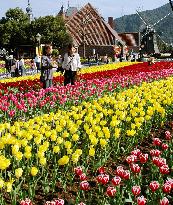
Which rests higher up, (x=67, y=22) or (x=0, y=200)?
(x=67, y=22)

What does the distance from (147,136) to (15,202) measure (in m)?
4.18

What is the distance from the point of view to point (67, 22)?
270ft

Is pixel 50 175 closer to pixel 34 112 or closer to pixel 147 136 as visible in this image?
pixel 147 136

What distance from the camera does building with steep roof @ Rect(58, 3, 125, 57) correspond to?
3221 inches

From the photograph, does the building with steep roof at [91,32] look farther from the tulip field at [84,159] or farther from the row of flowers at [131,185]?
the row of flowers at [131,185]

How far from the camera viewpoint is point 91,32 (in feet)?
270

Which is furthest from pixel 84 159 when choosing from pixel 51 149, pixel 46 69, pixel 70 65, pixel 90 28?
pixel 90 28

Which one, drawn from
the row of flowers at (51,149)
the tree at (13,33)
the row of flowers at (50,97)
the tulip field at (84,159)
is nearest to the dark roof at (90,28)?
the tree at (13,33)

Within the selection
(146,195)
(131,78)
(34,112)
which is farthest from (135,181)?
(131,78)

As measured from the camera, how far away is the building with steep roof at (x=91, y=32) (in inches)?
3221

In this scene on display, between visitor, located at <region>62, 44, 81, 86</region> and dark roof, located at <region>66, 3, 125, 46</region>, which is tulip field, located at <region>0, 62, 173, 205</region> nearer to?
visitor, located at <region>62, 44, 81, 86</region>

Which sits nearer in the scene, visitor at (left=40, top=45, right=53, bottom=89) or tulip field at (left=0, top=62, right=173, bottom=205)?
tulip field at (left=0, top=62, right=173, bottom=205)

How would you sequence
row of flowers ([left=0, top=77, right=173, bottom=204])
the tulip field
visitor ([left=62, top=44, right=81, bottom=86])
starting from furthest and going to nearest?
1. visitor ([left=62, top=44, right=81, bottom=86])
2. row of flowers ([left=0, top=77, right=173, bottom=204])
3. the tulip field

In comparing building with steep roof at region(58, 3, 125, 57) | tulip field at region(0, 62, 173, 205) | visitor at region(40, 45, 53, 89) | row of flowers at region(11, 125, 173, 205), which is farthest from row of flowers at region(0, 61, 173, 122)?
building with steep roof at region(58, 3, 125, 57)
